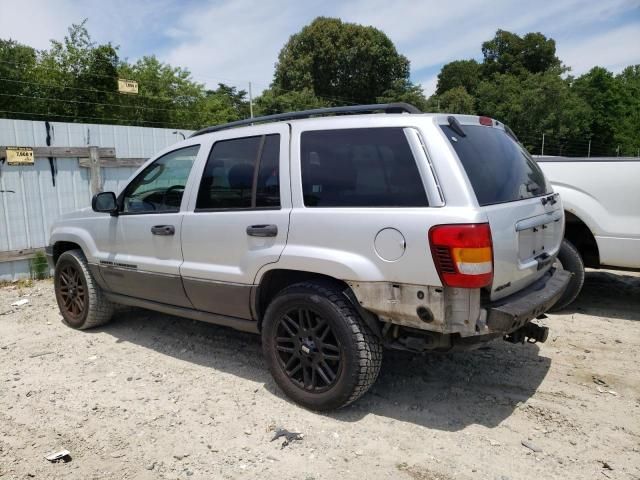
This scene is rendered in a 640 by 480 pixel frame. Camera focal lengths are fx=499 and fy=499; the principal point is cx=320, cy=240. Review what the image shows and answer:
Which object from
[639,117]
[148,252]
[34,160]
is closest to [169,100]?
[34,160]

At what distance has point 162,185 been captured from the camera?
4254 millimetres

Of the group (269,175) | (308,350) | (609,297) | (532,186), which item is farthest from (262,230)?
(609,297)

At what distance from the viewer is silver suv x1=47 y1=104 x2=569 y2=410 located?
273cm

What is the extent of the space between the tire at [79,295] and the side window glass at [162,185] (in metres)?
0.92

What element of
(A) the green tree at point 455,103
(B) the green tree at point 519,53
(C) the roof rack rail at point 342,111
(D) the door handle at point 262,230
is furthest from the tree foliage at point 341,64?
(D) the door handle at point 262,230

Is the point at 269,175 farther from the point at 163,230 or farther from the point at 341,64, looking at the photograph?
the point at 341,64

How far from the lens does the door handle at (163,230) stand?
396 cm

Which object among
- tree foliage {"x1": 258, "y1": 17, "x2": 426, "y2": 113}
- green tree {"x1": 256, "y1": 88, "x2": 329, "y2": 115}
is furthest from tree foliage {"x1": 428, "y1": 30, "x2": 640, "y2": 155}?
green tree {"x1": 256, "y1": 88, "x2": 329, "y2": 115}

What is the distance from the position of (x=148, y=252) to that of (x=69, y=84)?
1664 cm

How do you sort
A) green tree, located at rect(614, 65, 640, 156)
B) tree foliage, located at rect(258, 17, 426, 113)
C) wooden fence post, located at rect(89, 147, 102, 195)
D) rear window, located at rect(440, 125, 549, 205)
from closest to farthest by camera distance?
rear window, located at rect(440, 125, 549, 205) → wooden fence post, located at rect(89, 147, 102, 195) → tree foliage, located at rect(258, 17, 426, 113) → green tree, located at rect(614, 65, 640, 156)

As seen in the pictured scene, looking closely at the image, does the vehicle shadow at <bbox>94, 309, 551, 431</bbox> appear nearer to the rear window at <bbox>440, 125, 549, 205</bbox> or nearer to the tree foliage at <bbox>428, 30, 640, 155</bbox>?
the rear window at <bbox>440, 125, 549, 205</bbox>

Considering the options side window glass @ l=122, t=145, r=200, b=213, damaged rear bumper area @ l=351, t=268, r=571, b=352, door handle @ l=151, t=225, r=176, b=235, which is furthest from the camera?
side window glass @ l=122, t=145, r=200, b=213

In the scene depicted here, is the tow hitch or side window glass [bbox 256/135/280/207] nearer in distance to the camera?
the tow hitch

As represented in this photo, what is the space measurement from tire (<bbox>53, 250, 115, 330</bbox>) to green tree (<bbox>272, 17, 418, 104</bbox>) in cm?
3978
